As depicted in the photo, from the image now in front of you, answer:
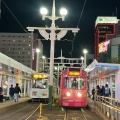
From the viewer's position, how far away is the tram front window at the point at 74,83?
2302cm

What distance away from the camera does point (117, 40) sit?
61.3 metres

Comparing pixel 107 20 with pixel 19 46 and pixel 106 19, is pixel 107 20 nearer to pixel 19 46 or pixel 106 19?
pixel 106 19

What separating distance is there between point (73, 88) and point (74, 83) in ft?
1.43

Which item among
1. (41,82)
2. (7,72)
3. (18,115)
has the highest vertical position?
(7,72)

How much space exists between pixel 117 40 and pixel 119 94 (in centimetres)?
3592

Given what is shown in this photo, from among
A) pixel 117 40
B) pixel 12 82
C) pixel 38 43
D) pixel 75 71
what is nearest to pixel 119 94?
pixel 75 71

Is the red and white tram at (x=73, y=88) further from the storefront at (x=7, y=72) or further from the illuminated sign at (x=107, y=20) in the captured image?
the illuminated sign at (x=107, y=20)

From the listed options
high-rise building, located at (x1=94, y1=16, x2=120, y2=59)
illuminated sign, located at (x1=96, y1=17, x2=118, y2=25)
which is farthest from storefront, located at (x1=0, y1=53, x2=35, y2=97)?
illuminated sign, located at (x1=96, y1=17, x2=118, y2=25)

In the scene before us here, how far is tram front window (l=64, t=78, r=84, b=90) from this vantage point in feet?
75.5

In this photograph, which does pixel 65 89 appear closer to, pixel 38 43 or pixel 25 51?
pixel 38 43

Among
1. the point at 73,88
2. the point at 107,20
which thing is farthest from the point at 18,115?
the point at 107,20

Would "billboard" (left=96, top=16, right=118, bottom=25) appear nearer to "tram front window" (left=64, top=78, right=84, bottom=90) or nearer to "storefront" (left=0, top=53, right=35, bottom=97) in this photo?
"storefront" (left=0, top=53, right=35, bottom=97)

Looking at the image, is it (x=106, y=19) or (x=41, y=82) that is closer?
(x=41, y=82)

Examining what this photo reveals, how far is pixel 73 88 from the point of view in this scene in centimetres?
2294
